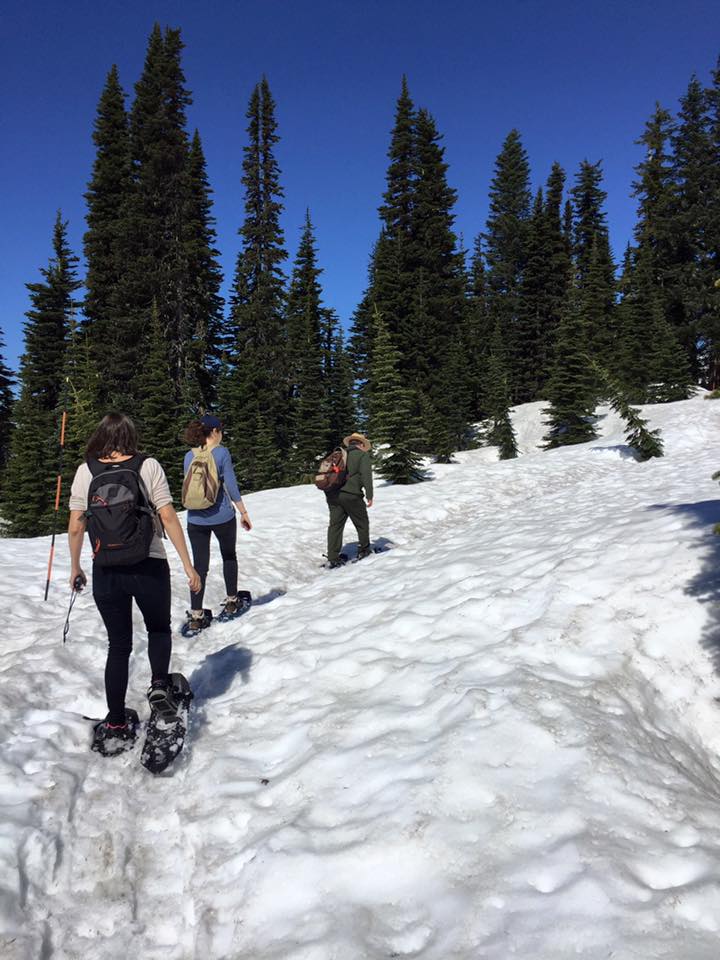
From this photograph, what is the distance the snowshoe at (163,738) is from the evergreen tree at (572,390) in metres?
24.7

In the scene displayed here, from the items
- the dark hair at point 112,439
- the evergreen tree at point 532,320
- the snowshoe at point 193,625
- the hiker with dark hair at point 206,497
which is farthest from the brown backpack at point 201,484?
the evergreen tree at point 532,320

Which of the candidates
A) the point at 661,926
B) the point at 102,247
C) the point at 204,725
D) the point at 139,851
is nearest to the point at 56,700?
the point at 204,725

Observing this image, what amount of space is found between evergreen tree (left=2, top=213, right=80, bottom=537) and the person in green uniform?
77.3ft

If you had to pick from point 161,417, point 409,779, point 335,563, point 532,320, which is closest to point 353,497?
point 335,563

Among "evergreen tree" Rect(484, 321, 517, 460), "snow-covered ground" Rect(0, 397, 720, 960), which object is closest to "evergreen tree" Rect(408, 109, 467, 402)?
"evergreen tree" Rect(484, 321, 517, 460)

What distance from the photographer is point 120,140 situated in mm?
40812

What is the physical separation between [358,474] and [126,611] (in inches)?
215

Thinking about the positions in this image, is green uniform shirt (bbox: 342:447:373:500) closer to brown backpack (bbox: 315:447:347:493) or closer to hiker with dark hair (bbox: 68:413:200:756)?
brown backpack (bbox: 315:447:347:493)

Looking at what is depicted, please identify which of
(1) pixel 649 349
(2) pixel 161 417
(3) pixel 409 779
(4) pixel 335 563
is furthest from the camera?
(1) pixel 649 349

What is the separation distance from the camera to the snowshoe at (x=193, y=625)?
253 inches

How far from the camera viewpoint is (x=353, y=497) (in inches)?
351

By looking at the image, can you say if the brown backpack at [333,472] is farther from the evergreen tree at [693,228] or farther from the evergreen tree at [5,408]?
the evergreen tree at [5,408]

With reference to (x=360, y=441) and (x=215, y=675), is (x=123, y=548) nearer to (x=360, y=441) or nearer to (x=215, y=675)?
(x=215, y=675)

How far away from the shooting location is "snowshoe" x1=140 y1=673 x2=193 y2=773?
360 cm
